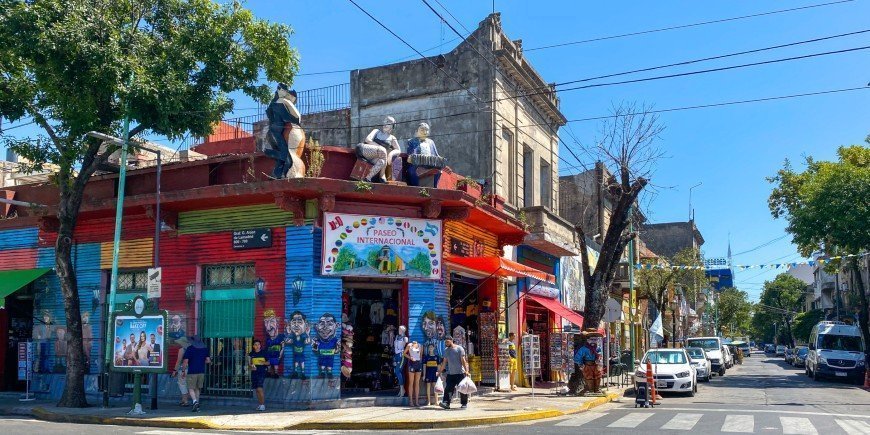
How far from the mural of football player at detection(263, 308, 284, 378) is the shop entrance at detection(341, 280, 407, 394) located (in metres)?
2.42

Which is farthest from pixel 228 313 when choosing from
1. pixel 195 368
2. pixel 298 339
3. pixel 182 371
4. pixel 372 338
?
pixel 372 338

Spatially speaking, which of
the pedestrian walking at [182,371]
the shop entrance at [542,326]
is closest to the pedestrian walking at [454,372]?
the pedestrian walking at [182,371]

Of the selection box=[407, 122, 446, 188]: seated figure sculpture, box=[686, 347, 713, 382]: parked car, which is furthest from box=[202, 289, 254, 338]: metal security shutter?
box=[686, 347, 713, 382]: parked car

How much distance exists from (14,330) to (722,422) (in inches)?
770

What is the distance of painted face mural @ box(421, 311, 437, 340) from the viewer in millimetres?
18047

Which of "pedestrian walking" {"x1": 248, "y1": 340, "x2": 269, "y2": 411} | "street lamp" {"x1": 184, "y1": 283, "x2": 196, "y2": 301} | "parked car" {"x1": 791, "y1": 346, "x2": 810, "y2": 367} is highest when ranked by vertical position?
"street lamp" {"x1": 184, "y1": 283, "x2": 196, "y2": 301}

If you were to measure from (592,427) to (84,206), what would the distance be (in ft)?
45.2

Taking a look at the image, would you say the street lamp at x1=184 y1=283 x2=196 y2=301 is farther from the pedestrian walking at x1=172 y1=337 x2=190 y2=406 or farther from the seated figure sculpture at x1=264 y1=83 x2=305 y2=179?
the seated figure sculpture at x1=264 y1=83 x2=305 y2=179

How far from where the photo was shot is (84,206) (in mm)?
19109

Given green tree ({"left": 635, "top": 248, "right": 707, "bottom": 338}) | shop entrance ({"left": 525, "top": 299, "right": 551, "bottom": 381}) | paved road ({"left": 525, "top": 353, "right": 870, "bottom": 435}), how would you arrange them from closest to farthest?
paved road ({"left": 525, "top": 353, "right": 870, "bottom": 435}) < shop entrance ({"left": 525, "top": 299, "right": 551, "bottom": 381}) < green tree ({"left": 635, "top": 248, "right": 707, "bottom": 338})

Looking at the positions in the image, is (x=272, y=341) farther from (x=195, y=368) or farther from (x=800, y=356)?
(x=800, y=356)

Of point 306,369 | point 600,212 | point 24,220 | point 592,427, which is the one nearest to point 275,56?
point 306,369

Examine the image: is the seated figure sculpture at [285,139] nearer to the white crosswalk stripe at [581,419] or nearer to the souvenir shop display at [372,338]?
the souvenir shop display at [372,338]

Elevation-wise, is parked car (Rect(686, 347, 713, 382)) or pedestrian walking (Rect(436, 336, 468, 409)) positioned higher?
pedestrian walking (Rect(436, 336, 468, 409))
